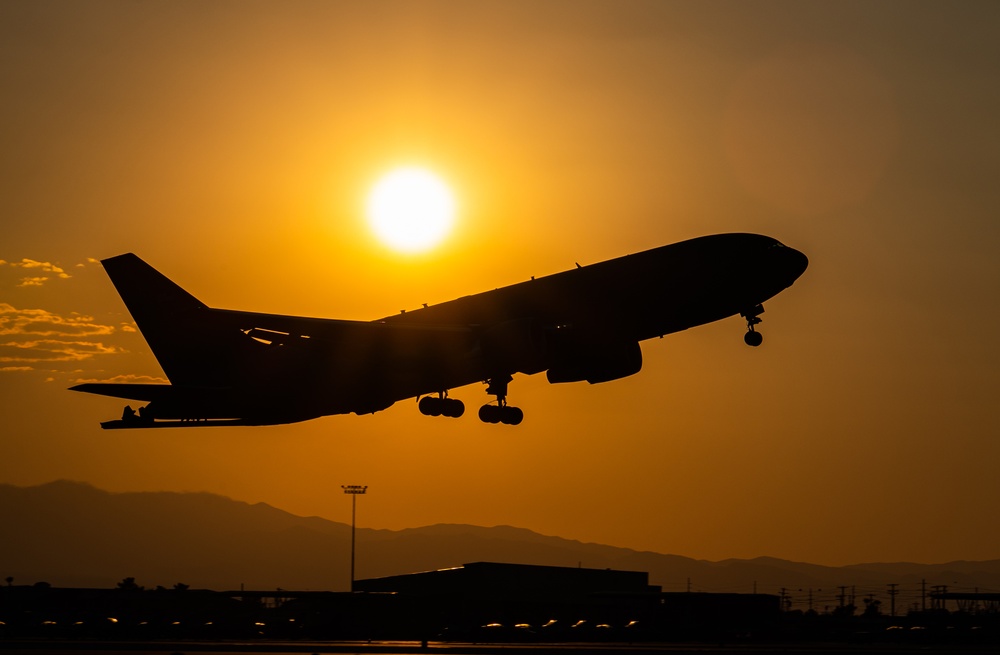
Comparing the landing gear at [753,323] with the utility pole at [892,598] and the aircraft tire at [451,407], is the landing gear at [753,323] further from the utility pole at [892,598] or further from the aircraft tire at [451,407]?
the utility pole at [892,598]

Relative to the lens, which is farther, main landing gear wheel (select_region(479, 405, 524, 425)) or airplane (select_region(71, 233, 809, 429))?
main landing gear wheel (select_region(479, 405, 524, 425))

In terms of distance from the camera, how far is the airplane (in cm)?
5634

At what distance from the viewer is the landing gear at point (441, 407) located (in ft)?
211

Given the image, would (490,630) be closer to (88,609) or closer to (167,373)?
(167,373)

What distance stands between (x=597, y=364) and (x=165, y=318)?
23.2 meters

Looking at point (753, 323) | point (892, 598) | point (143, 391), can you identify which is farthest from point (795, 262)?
point (892, 598)

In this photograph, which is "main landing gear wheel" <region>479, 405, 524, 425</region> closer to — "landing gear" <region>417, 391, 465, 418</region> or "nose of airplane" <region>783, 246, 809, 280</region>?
"landing gear" <region>417, 391, 465, 418</region>

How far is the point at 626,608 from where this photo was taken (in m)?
93.9

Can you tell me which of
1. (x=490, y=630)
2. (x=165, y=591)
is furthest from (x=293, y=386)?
(x=165, y=591)

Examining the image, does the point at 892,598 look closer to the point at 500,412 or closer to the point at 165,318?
the point at 500,412

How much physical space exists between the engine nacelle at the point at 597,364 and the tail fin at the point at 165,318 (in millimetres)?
18348

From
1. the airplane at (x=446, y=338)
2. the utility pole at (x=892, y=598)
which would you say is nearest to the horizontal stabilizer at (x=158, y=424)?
the airplane at (x=446, y=338)

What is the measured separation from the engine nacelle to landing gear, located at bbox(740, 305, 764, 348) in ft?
20.2

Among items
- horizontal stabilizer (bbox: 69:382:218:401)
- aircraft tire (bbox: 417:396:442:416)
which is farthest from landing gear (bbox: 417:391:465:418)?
horizontal stabilizer (bbox: 69:382:218:401)
